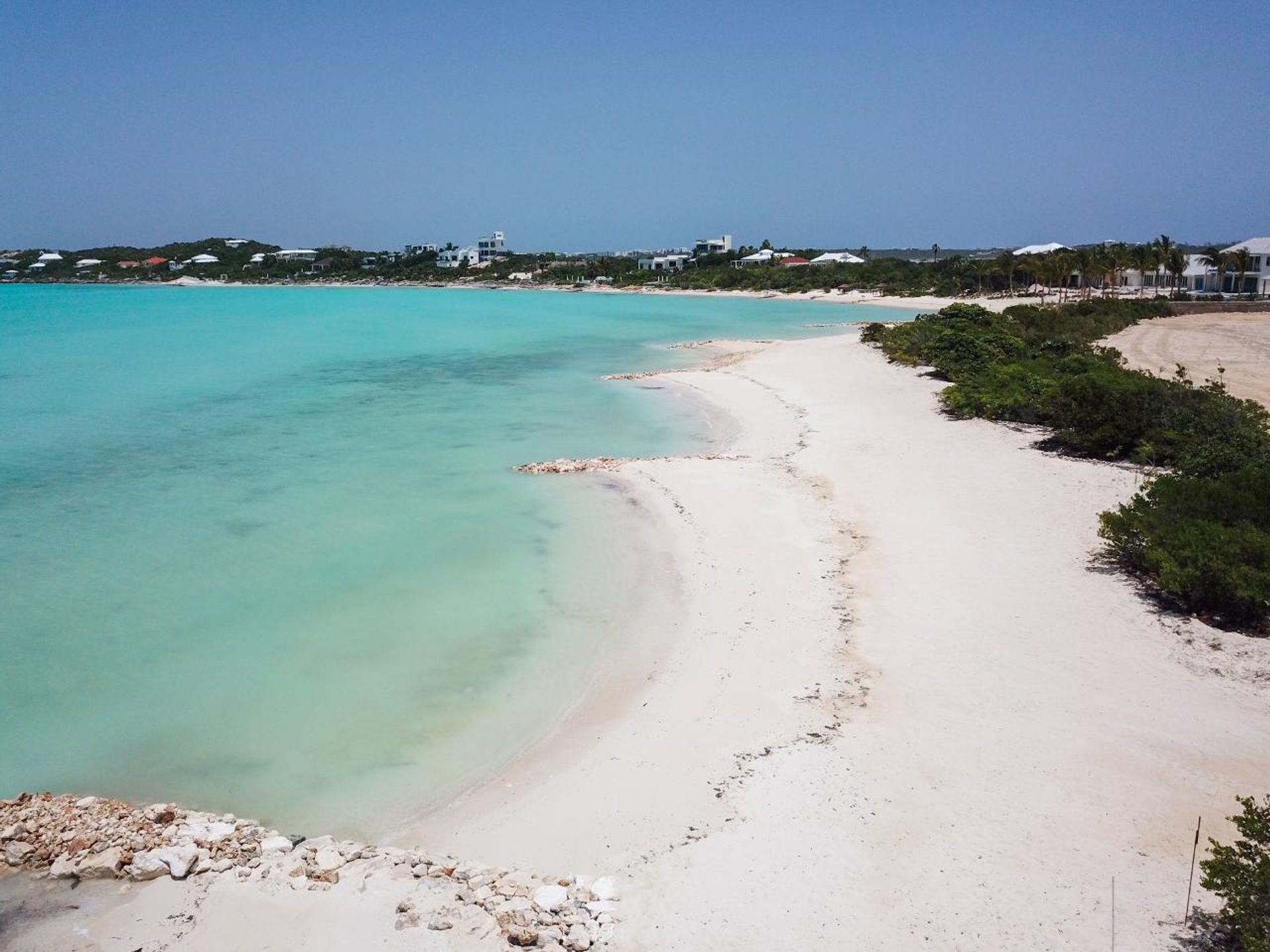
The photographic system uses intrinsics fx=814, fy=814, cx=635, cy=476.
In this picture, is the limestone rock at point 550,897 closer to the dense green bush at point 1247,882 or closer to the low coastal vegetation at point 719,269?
the dense green bush at point 1247,882

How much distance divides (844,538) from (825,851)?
20.4 ft

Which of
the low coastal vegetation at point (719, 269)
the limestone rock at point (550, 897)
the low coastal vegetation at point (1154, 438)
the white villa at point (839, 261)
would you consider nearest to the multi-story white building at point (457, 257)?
the low coastal vegetation at point (719, 269)

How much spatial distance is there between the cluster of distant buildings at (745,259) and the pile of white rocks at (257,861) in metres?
83.7

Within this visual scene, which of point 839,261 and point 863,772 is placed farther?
point 839,261

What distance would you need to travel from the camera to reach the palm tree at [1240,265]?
46.5 m

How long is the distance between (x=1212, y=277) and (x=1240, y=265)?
16.7 ft

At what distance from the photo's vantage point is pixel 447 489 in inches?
608

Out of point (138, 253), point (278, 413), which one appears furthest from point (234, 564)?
point (138, 253)

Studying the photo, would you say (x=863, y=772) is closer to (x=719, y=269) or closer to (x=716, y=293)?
(x=716, y=293)

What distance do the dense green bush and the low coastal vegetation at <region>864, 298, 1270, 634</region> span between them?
400 cm

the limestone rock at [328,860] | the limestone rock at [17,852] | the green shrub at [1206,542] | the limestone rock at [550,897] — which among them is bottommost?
the limestone rock at [17,852]

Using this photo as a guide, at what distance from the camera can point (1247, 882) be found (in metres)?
4.20

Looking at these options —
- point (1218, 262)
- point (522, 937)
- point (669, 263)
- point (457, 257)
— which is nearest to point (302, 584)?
point (522, 937)

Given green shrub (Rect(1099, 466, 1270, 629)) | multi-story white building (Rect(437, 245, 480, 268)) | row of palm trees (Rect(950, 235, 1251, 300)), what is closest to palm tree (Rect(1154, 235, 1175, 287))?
row of palm trees (Rect(950, 235, 1251, 300))
